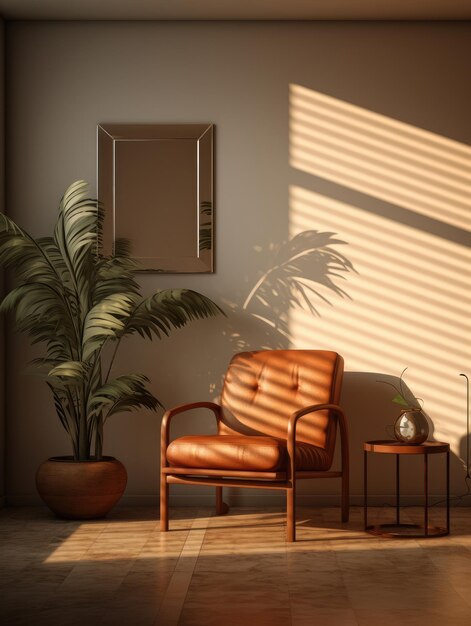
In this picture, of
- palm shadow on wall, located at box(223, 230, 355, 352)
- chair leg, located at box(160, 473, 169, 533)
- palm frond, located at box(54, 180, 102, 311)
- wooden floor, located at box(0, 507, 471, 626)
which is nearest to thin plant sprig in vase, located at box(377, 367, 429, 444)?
wooden floor, located at box(0, 507, 471, 626)

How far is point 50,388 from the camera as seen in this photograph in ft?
17.7

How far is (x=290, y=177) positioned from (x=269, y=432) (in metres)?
1.52

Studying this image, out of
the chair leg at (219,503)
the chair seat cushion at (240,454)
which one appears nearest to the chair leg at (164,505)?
the chair seat cushion at (240,454)

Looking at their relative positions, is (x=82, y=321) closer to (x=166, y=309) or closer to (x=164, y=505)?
(x=166, y=309)

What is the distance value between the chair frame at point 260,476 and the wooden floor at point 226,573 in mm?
123

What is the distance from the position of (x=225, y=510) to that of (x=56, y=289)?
1.52m

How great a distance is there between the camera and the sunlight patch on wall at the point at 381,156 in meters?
5.46

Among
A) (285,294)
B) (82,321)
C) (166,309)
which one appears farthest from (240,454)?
(285,294)

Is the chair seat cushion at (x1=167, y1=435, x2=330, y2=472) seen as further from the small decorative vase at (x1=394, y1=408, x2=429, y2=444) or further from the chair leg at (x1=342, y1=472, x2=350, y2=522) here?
the small decorative vase at (x1=394, y1=408, x2=429, y2=444)

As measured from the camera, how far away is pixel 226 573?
3623 mm

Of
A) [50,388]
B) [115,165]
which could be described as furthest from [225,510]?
[115,165]

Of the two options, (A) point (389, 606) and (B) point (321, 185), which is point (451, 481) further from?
(A) point (389, 606)

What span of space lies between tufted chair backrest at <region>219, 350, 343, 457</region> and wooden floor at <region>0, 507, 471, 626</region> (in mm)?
486

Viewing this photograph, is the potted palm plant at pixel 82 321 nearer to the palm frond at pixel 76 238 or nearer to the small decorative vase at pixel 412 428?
the palm frond at pixel 76 238
